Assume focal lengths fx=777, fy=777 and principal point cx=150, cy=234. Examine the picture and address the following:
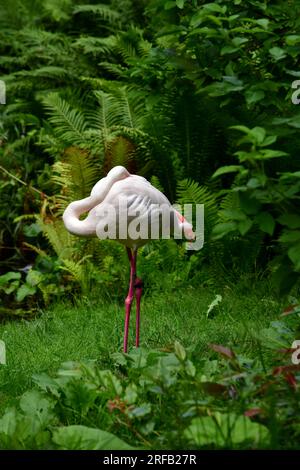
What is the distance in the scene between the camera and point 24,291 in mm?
6254

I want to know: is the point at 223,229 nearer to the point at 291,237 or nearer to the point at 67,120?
the point at 291,237

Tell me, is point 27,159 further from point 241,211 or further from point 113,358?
point 241,211

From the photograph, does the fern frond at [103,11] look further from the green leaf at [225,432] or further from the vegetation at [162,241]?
the green leaf at [225,432]

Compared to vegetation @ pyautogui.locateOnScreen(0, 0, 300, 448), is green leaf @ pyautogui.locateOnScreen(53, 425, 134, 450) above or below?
below

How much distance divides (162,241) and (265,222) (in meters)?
3.25

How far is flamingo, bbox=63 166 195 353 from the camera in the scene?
3791 millimetres

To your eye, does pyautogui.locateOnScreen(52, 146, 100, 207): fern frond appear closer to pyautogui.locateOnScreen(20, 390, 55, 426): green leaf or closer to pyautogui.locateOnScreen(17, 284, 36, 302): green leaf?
pyautogui.locateOnScreen(17, 284, 36, 302): green leaf

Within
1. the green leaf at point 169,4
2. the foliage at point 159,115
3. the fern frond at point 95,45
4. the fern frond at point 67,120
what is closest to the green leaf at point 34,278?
the foliage at point 159,115

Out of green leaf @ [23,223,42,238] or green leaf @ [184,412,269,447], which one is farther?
green leaf @ [23,223,42,238]

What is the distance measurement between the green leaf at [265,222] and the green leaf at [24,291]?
145 inches

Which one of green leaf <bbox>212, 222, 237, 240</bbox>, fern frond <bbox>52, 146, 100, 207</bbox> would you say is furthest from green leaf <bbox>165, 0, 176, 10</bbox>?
fern frond <bbox>52, 146, 100, 207</bbox>

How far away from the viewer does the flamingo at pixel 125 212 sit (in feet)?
12.4

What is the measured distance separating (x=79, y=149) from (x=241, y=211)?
370cm

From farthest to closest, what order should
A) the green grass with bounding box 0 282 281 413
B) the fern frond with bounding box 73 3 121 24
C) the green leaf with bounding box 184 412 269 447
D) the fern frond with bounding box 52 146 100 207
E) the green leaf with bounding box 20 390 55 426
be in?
the fern frond with bounding box 73 3 121 24 < the fern frond with bounding box 52 146 100 207 < the green grass with bounding box 0 282 281 413 < the green leaf with bounding box 20 390 55 426 < the green leaf with bounding box 184 412 269 447
